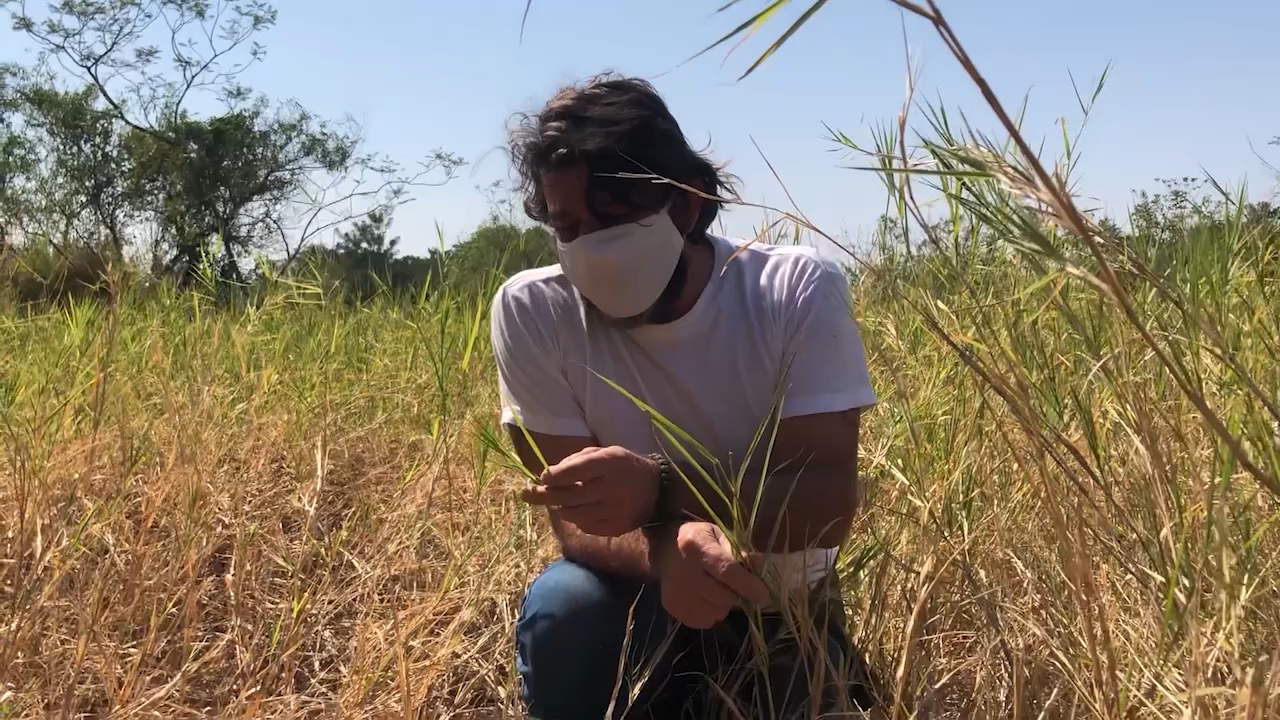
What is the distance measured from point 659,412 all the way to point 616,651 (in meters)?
0.35

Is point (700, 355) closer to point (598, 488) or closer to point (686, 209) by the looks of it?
point (686, 209)

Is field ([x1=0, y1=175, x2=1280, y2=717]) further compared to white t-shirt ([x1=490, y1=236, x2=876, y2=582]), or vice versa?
white t-shirt ([x1=490, y1=236, x2=876, y2=582])

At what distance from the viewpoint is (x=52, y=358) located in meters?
2.23

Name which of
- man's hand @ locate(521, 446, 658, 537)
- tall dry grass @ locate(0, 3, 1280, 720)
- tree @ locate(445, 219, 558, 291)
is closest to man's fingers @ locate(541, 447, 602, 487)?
man's hand @ locate(521, 446, 658, 537)

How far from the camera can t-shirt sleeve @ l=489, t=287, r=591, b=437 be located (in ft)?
4.76

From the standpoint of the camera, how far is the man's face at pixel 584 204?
1.31m

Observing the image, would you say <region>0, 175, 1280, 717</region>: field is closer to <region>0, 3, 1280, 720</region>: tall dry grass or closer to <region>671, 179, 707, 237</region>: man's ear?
<region>0, 3, 1280, 720</region>: tall dry grass

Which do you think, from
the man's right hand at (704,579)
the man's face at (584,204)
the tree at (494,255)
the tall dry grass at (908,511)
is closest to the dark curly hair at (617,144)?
the man's face at (584,204)

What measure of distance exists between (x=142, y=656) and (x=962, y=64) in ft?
4.27

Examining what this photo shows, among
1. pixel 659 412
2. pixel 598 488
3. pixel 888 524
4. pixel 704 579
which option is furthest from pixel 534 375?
pixel 888 524

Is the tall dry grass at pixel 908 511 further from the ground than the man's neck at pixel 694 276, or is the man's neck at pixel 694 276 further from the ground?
the man's neck at pixel 694 276

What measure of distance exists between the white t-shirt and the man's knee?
0.72 ft

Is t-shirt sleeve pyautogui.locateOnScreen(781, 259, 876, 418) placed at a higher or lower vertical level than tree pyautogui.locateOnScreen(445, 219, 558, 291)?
lower

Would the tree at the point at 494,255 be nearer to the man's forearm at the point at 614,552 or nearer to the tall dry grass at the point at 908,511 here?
the tall dry grass at the point at 908,511
